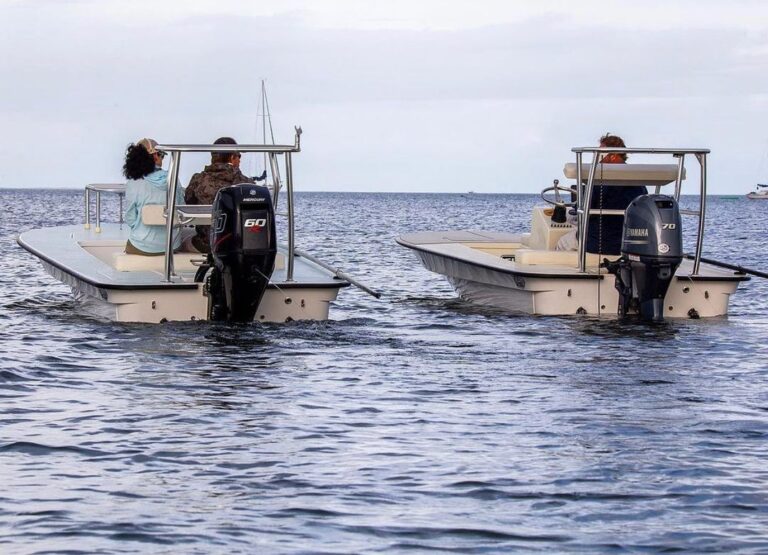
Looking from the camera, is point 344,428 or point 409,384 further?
point 409,384

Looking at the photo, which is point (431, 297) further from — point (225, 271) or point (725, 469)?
point (725, 469)

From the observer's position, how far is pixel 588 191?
41.1 feet

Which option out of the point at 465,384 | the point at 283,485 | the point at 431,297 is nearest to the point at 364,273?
the point at 431,297

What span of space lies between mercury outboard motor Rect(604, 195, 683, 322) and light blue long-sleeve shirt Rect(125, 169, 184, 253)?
4.00 meters

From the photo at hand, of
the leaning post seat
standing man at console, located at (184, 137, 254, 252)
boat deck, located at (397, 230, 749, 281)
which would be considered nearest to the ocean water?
boat deck, located at (397, 230, 749, 281)

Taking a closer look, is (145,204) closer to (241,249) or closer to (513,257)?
(241,249)

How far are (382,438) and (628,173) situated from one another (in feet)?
20.1

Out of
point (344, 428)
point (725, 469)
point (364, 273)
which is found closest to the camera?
point (725, 469)

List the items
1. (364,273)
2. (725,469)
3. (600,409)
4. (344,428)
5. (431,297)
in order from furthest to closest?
(364,273) → (431,297) → (600,409) → (344,428) → (725,469)

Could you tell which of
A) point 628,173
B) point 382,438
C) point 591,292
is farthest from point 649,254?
point 382,438

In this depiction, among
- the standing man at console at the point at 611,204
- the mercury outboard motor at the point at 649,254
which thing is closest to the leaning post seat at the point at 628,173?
the standing man at console at the point at 611,204

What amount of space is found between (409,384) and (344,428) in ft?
5.25

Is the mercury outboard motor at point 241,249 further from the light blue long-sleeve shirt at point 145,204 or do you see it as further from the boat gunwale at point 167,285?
the light blue long-sleeve shirt at point 145,204

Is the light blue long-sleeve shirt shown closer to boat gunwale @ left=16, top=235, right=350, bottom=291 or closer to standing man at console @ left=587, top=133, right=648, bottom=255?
boat gunwale @ left=16, top=235, right=350, bottom=291
